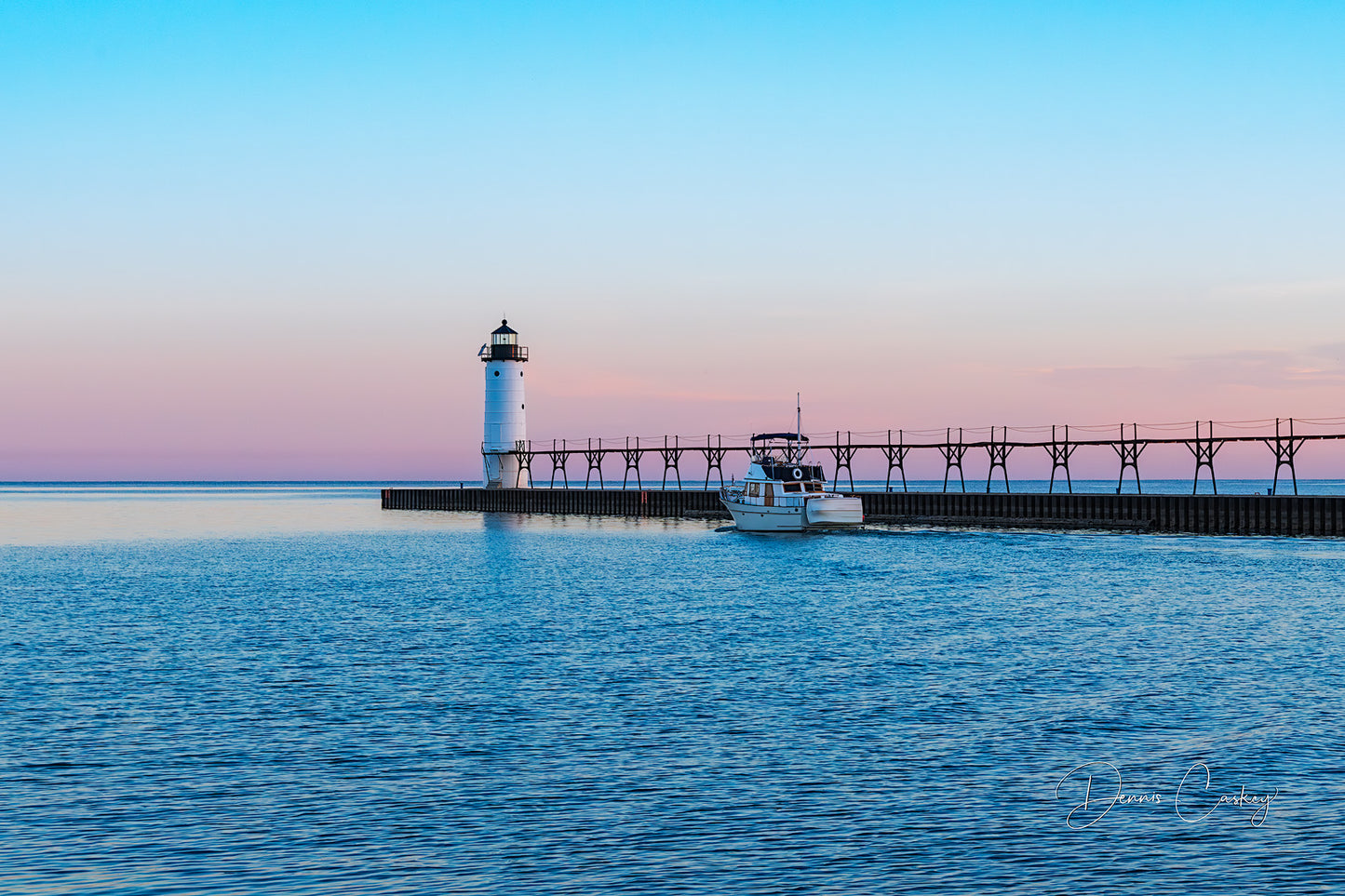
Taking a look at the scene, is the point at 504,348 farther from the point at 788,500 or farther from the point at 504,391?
the point at 788,500

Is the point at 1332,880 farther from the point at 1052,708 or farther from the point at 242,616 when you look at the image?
the point at 242,616

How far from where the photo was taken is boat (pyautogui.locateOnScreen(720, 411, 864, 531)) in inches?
2454

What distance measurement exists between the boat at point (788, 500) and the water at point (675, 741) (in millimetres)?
23135

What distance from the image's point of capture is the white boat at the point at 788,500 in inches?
2454

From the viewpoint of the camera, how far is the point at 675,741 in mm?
17016

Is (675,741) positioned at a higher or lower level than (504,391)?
lower

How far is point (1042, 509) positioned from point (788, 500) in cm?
2082

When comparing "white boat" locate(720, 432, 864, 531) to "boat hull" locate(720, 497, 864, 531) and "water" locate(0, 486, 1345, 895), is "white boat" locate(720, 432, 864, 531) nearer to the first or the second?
"boat hull" locate(720, 497, 864, 531)

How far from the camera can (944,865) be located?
38.3 ft

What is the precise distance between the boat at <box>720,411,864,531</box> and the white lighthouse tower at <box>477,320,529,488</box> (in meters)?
31.6

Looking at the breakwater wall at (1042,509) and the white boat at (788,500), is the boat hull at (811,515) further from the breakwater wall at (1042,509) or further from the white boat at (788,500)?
the breakwater wall at (1042,509)

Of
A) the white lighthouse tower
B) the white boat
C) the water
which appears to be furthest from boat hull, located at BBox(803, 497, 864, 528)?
the white lighthouse tower

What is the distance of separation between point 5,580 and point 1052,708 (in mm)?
41506

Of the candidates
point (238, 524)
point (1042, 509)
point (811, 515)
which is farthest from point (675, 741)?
point (238, 524)
